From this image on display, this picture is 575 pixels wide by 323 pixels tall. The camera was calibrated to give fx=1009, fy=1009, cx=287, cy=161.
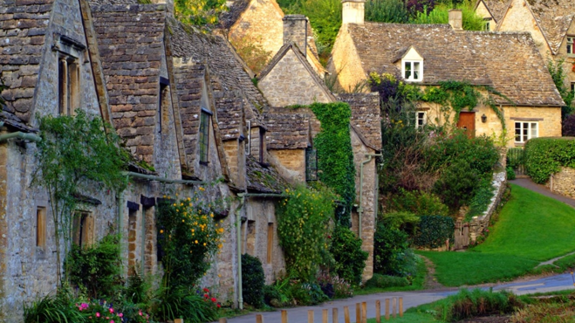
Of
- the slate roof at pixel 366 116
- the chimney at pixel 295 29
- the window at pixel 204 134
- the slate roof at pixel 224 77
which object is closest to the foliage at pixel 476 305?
the window at pixel 204 134

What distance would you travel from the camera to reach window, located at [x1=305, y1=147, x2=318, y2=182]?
3422cm

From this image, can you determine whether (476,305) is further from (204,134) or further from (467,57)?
(467,57)

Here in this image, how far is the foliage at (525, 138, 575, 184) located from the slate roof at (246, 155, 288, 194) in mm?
31488

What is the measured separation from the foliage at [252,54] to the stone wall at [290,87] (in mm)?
15207

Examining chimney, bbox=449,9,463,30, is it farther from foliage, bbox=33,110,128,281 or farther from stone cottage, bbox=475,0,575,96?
foliage, bbox=33,110,128,281

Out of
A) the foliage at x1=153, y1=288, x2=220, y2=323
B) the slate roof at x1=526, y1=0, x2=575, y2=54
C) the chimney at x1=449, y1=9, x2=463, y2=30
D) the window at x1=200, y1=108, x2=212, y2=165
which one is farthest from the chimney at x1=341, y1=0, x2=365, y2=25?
the foliage at x1=153, y1=288, x2=220, y2=323

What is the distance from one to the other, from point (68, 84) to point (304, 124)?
17.5 metres

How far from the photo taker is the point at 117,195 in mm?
18906

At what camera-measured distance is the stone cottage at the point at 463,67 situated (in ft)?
207

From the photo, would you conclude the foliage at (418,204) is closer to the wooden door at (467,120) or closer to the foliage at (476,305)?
the wooden door at (467,120)

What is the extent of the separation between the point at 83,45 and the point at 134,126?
3.21m

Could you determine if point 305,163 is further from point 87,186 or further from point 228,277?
point 87,186

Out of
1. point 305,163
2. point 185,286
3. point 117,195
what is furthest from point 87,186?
point 305,163

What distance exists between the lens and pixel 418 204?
170 feet
